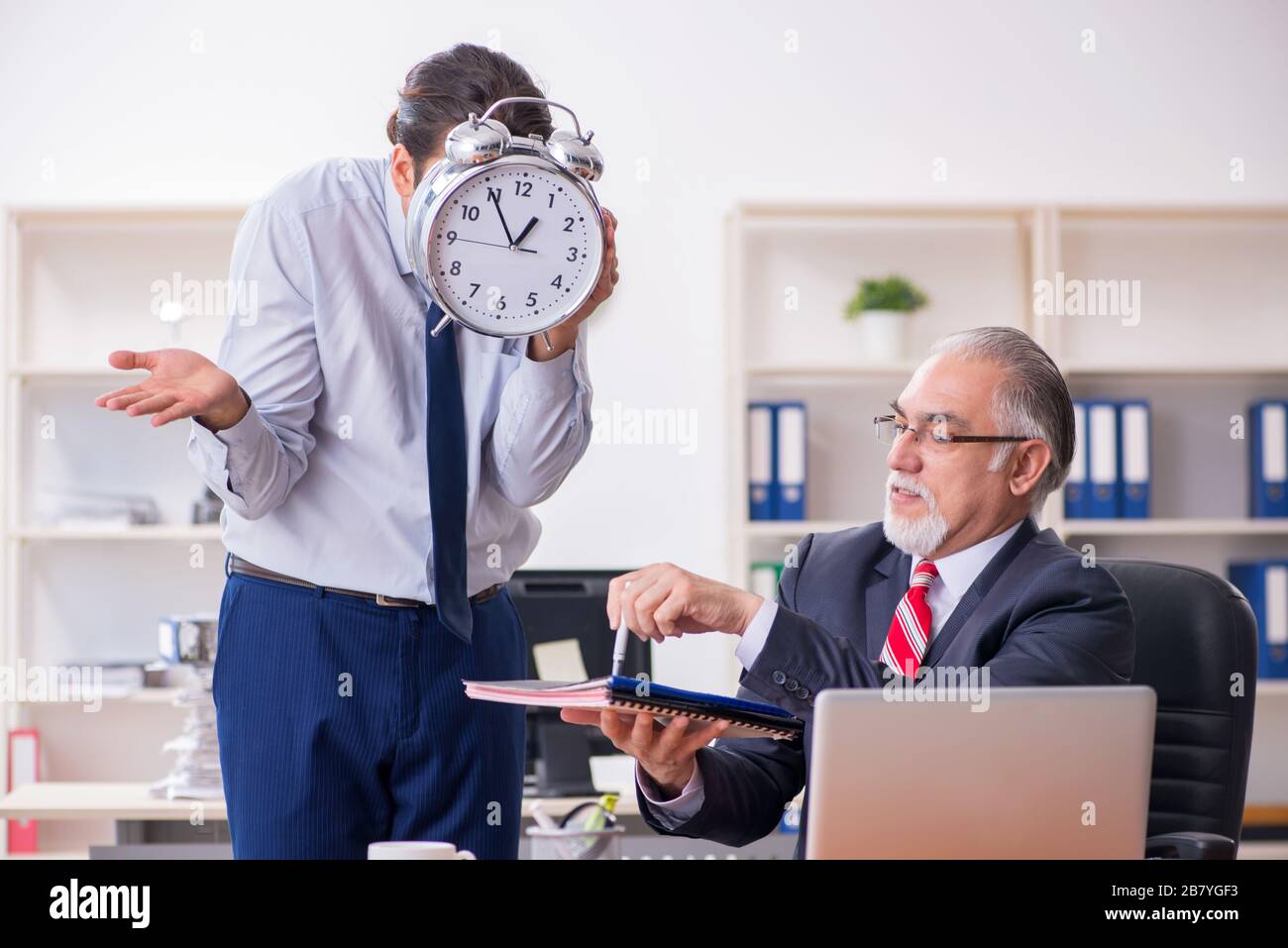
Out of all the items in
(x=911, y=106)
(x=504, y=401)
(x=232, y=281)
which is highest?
(x=911, y=106)

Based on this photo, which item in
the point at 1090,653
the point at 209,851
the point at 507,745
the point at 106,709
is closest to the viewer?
the point at 1090,653

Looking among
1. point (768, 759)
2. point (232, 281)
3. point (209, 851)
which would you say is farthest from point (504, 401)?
point (209, 851)

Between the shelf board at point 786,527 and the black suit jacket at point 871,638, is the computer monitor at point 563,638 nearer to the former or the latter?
the shelf board at point 786,527

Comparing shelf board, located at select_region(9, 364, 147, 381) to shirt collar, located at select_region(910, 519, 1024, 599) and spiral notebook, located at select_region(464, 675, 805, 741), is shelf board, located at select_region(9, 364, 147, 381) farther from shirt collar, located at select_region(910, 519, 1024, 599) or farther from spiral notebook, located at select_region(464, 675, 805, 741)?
spiral notebook, located at select_region(464, 675, 805, 741)

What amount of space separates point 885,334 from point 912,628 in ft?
7.50

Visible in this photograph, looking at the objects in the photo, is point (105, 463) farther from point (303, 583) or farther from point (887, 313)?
point (303, 583)

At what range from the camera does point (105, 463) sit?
3811 millimetres

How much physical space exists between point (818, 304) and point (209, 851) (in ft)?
7.80

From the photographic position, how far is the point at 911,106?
13.0 feet

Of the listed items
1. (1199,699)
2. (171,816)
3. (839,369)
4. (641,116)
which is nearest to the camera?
(1199,699)

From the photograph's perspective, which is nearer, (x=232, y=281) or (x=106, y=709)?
(x=232, y=281)

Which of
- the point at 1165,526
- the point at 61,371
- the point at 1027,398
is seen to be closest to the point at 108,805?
the point at 61,371

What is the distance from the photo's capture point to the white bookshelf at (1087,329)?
12.8 feet

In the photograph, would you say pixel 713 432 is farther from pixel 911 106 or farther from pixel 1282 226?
pixel 1282 226
